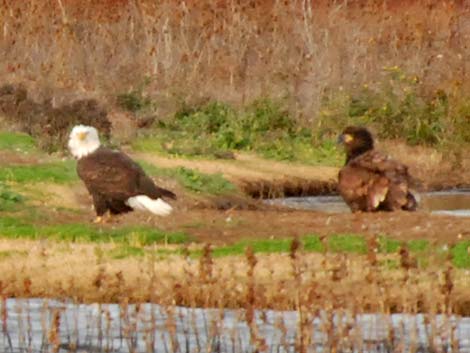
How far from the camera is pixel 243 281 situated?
13664 mm

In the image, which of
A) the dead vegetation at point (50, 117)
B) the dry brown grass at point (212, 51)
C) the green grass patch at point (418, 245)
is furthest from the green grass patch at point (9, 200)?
the dry brown grass at point (212, 51)

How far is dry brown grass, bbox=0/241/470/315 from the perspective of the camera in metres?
12.4

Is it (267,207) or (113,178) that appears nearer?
(113,178)

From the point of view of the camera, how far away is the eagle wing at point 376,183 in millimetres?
19312

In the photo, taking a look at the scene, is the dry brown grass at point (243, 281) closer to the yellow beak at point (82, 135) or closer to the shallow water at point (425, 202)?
the yellow beak at point (82, 135)

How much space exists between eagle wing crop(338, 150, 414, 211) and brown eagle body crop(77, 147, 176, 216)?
1997 millimetres

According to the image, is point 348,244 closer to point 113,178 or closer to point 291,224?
point 291,224

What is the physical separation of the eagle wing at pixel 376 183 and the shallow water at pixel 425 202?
306cm

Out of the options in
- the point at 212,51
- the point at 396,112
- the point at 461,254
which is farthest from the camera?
the point at 212,51

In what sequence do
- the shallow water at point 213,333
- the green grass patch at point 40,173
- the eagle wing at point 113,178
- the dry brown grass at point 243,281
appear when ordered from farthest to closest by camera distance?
the green grass patch at point 40,173, the eagle wing at point 113,178, the dry brown grass at point 243,281, the shallow water at point 213,333

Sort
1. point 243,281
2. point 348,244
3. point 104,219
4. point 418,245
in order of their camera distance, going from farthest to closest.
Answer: point 104,219, point 348,244, point 418,245, point 243,281

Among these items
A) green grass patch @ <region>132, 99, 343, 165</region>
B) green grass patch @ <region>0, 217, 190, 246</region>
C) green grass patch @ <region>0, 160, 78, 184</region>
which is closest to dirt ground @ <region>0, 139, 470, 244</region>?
green grass patch @ <region>0, 160, 78, 184</region>

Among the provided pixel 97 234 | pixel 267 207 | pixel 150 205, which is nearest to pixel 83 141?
pixel 150 205

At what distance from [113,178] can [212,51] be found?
40.4 ft
